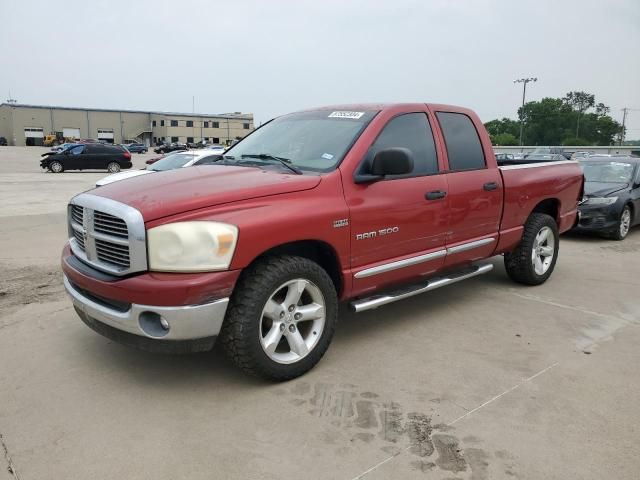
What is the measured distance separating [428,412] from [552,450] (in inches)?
26.7

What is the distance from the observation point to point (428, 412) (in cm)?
303

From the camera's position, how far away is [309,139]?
13.4ft

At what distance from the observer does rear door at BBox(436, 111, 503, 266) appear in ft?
14.5

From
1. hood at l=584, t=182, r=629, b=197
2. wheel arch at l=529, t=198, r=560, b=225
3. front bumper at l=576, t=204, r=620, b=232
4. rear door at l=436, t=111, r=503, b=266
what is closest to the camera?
rear door at l=436, t=111, r=503, b=266

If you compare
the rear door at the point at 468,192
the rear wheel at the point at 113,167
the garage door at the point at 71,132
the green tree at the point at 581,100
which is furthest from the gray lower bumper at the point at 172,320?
the green tree at the point at 581,100

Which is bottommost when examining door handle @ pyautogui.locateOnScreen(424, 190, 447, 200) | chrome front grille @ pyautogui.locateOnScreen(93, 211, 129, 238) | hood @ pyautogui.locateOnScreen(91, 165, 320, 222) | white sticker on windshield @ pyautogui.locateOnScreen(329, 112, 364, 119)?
chrome front grille @ pyautogui.locateOnScreen(93, 211, 129, 238)

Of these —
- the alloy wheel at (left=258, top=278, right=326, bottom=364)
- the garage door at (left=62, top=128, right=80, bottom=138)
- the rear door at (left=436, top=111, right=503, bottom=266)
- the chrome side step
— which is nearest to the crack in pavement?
the alloy wheel at (left=258, top=278, right=326, bottom=364)

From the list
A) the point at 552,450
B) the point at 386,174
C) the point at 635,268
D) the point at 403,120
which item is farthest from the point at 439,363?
the point at 635,268

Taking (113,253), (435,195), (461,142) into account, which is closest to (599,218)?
(461,142)

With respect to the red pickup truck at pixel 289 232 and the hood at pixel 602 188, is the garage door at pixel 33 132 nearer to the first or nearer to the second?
the hood at pixel 602 188

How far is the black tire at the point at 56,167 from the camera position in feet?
87.6

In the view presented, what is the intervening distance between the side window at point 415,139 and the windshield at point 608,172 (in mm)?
6438

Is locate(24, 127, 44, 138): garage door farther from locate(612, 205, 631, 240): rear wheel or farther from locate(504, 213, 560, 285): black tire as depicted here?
locate(504, 213, 560, 285): black tire

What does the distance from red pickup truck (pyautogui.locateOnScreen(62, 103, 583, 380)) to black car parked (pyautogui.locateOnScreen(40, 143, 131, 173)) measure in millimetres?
25760
